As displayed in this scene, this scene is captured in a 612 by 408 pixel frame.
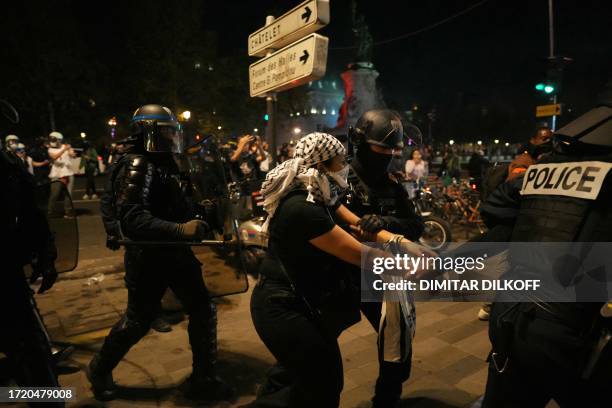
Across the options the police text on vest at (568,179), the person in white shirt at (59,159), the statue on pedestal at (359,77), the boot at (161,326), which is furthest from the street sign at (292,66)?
the statue on pedestal at (359,77)

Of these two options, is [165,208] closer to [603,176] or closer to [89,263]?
[603,176]

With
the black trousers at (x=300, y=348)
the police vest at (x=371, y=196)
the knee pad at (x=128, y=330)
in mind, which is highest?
the police vest at (x=371, y=196)

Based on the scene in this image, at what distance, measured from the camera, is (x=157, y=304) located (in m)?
2.93

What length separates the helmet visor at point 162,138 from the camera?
2906 mm

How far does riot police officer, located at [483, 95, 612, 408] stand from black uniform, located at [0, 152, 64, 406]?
2.09 meters

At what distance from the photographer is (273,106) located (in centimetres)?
498

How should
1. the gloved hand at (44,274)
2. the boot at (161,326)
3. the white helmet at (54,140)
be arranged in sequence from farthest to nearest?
the white helmet at (54,140) → the boot at (161,326) → the gloved hand at (44,274)

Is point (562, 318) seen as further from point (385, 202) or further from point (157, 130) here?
point (157, 130)

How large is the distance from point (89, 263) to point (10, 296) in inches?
190

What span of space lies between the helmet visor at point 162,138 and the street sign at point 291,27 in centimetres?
170

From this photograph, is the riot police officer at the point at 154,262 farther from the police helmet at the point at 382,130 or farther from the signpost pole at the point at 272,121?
the signpost pole at the point at 272,121

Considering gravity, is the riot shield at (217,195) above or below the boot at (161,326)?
above

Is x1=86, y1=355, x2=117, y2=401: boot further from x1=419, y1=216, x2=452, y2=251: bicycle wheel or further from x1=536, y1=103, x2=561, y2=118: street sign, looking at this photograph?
x1=536, y1=103, x2=561, y2=118: street sign

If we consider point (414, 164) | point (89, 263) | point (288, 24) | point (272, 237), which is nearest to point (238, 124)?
point (414, 164)
